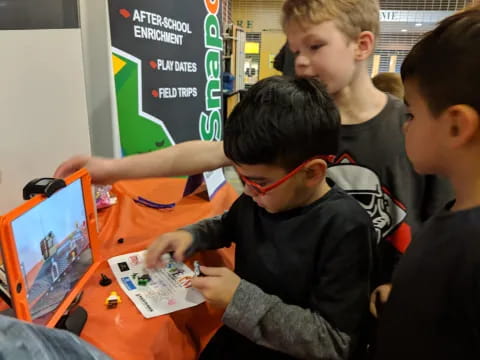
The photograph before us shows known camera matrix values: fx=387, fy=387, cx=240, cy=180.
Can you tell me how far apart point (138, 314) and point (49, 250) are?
258 mm

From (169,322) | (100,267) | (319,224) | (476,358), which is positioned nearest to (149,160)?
(100,267)

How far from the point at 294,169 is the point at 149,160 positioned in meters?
0.57

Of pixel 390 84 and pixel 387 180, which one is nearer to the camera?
pixel 387 180

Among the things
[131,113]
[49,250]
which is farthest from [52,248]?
[131,113]

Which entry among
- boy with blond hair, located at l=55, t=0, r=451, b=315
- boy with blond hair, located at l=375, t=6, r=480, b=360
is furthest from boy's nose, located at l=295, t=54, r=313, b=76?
boy with blond hair, located at l=375, t=6, r=480, b=360

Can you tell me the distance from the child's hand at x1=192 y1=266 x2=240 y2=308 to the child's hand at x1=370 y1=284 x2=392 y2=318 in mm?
316

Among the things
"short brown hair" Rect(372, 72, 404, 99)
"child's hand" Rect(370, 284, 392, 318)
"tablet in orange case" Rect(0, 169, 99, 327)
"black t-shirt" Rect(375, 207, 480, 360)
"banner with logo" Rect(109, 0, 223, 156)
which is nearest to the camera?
"black t-shirt" Rect(375, 207, 480, 360)

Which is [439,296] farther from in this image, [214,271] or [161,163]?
[161,163]

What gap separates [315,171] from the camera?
0.80 m

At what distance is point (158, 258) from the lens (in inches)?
37.3

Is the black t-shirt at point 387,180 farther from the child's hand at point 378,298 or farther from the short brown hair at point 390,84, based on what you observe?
the short brown hair at point 390,84

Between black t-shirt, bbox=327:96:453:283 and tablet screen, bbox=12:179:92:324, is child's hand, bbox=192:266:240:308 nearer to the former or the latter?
tablet screen, bbox=12:179:92:324

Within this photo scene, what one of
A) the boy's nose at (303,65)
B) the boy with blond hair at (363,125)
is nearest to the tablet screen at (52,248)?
the boy with blond hair at (363,125)

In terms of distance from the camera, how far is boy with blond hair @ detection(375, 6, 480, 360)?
20.4 inches
